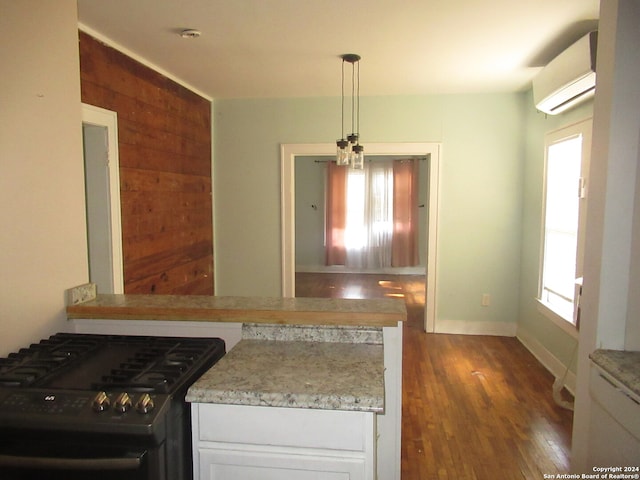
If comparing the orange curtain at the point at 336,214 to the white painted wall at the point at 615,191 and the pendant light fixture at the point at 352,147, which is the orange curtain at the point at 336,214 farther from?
the white painted wall at the point at 615,191

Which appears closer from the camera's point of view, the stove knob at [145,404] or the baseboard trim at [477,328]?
the stove knob at [145,404]

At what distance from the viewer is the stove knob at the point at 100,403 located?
103cm

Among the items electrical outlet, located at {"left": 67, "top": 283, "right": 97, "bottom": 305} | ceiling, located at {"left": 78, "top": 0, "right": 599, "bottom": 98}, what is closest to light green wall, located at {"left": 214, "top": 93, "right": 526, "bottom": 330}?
ceiling, located at {"left": 78, "top": 0, "right": 599, "bottom": 98}

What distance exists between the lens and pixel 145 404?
1.03m

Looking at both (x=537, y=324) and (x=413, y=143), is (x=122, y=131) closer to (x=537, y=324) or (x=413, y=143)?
(x=413, y=143)

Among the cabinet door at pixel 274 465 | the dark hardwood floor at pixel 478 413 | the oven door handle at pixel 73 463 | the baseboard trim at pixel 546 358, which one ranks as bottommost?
the dark hardwood floor at pixel 478 413

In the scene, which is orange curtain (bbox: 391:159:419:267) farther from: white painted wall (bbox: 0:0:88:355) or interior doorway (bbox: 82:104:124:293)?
white painted wall (bbox: 0:0:88:355)

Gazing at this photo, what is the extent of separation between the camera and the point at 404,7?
2209 millimetres

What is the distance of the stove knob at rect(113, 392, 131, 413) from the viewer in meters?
1.02

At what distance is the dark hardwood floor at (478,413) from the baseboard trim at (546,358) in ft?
0.18

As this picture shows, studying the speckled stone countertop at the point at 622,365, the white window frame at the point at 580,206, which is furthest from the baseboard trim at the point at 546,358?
the speckled stone countertop at the point at 622,365

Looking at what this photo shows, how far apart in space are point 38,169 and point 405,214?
21.0 ft

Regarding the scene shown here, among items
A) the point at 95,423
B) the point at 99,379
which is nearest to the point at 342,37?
the point at 99,379

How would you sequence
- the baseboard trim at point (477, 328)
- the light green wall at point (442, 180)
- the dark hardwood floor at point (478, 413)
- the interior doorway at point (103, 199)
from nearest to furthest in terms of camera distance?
the dark hardwood floor at point (478, 413)
the interior doorway at point (103, 199)
the light green wall at point (442, 180)
the baseboard trim at point (477, 328)
